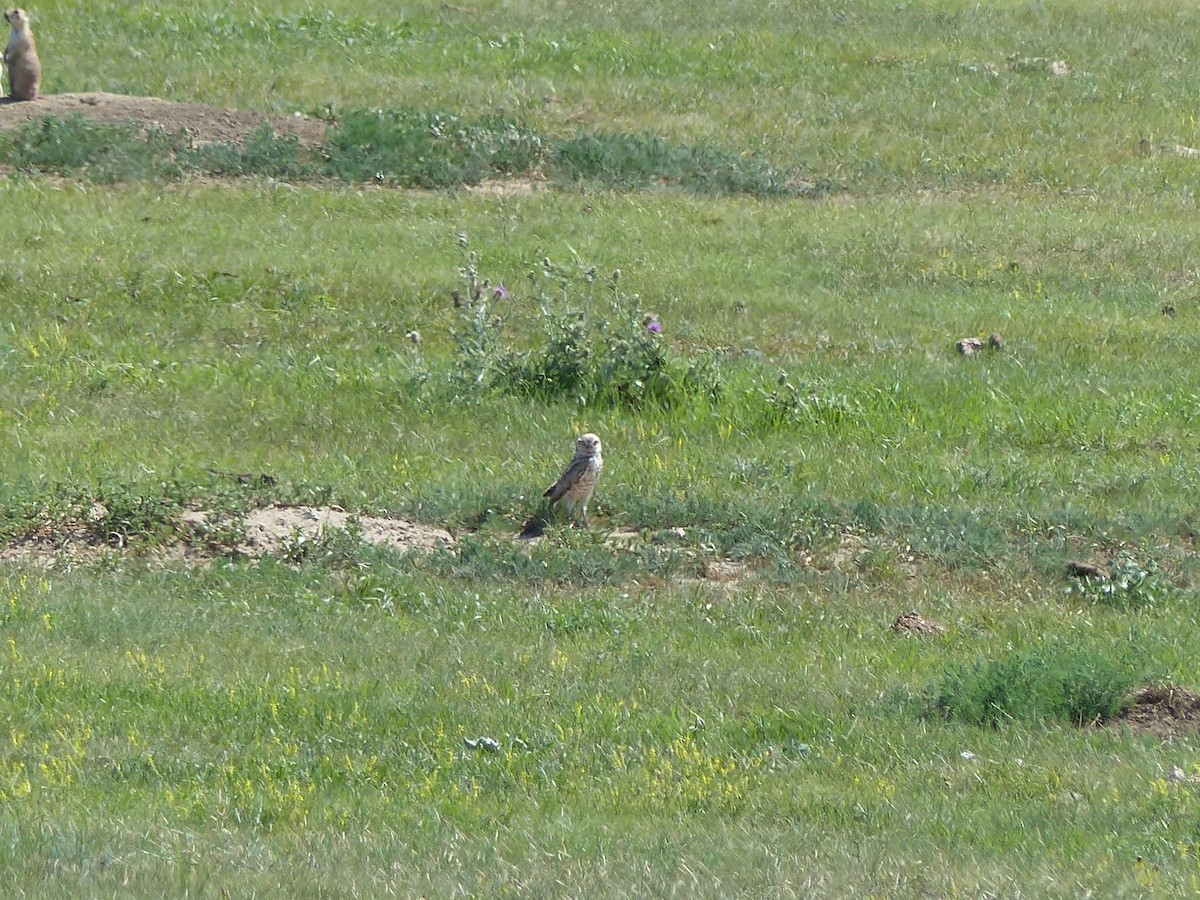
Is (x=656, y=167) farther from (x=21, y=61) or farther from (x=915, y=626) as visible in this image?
(x=915, y=626)

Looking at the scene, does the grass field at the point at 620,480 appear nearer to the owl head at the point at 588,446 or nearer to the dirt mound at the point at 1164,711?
Answer: the dirt mound at the point at 1164,711

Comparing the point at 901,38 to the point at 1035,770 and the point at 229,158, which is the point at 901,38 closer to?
the point at 229,158

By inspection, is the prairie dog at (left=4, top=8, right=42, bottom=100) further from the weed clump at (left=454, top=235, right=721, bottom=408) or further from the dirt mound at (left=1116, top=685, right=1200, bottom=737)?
the dirt mound at (left=1116, top=685, right=1200, bottom=737)

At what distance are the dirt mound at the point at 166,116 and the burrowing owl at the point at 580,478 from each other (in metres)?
10.7

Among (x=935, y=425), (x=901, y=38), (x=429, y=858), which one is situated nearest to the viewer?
(x=429, y=858)

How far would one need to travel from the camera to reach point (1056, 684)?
7.53 metres

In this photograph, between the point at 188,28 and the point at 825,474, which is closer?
the point at 825,474

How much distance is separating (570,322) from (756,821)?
7.64 m

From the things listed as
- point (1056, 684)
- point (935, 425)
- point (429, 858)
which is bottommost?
point (935, 425)

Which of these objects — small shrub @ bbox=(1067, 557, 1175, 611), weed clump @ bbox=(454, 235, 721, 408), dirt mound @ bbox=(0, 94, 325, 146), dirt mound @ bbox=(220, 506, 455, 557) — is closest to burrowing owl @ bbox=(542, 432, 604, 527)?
dirt mound @ bbox=(220, 506, 455, 557)

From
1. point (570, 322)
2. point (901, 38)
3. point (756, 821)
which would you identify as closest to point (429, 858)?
point (756, 821)

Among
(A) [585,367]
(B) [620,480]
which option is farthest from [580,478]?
(A) [585,367]

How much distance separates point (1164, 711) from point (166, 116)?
15626 mm

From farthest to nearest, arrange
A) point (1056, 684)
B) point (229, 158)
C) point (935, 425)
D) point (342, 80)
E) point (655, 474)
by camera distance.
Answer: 1. point (342, 80)
2. point (229, 158)
3. point (935, 425)
4. point (655, 474)
5. point (1056, 684)
